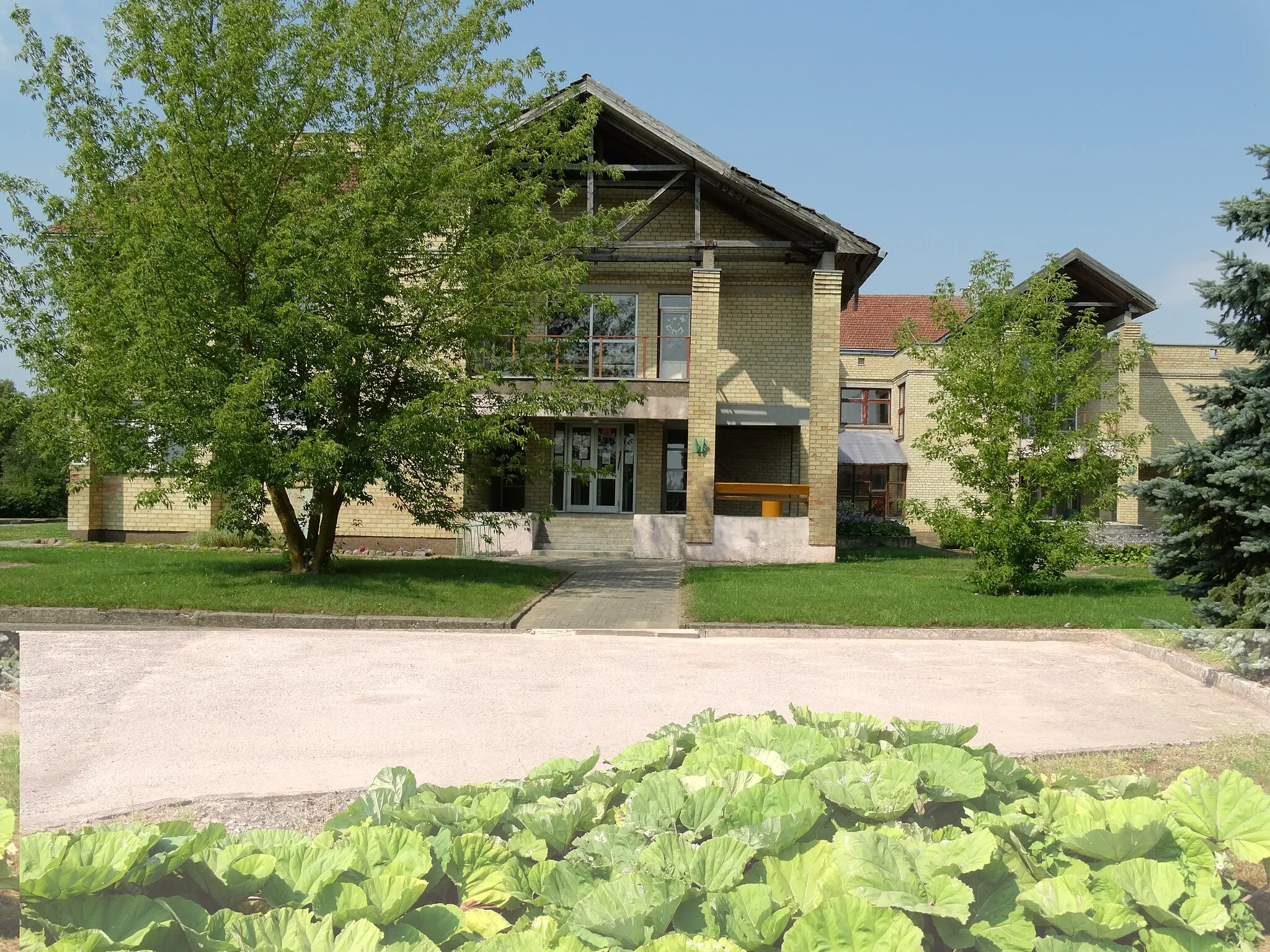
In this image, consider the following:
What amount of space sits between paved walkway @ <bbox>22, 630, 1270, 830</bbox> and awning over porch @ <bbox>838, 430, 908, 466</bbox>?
85.4 ft

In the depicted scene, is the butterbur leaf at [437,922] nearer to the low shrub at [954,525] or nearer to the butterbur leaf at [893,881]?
the butterbur leaf at [893,881]

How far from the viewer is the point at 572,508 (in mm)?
22828

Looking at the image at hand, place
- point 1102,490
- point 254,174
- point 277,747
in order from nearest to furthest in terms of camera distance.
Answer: point 277,747
point 254,174
point 1102,490

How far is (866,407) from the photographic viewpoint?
3581 cm

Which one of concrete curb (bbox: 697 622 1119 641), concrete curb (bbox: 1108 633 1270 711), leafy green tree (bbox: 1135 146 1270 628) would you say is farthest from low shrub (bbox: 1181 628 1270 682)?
concrete curb (bbox: 697 622 1119 641)

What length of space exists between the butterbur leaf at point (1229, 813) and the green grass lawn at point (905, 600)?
8281mm

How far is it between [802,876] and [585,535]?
63.4 ft

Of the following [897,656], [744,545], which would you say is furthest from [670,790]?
[744,545]

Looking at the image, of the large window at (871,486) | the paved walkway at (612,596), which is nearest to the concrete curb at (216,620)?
the paved walkway at (612,596)

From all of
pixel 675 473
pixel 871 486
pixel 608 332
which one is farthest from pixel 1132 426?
pixel 608 332

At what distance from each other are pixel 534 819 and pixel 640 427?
2090cm

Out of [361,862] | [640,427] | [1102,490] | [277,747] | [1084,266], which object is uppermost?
[1084,266]

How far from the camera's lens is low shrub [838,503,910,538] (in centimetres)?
2577

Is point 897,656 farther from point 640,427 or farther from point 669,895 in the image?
point 640,427
